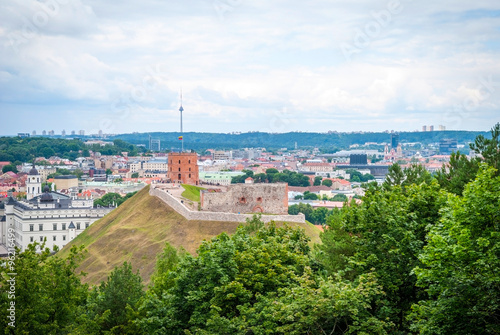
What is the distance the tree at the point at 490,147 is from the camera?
3344cm

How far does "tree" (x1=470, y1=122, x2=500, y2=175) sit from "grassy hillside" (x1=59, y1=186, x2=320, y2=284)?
25448mm

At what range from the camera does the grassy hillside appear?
196ft

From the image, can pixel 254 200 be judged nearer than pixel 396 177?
No

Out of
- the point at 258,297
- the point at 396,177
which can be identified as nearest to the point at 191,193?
the point at 396,177

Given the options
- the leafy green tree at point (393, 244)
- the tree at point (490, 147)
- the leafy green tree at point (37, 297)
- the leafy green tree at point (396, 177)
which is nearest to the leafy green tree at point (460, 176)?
the tree at point (490, 147)

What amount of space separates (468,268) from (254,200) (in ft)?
161

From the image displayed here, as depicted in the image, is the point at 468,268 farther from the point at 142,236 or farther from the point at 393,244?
the point at 142,236

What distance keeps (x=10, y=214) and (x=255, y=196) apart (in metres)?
54.0

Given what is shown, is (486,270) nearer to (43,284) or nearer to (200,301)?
(200,301)

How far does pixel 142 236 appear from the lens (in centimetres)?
6600

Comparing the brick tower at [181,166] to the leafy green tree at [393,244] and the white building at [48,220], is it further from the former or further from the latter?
the leafy green tree at [393,244]

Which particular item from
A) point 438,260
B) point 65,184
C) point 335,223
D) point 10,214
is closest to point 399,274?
point 438,260

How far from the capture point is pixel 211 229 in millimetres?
62625

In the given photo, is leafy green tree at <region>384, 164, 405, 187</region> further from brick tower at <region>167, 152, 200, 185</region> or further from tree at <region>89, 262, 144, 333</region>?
brick tower at <region>167, 152, 200, 185</region>
